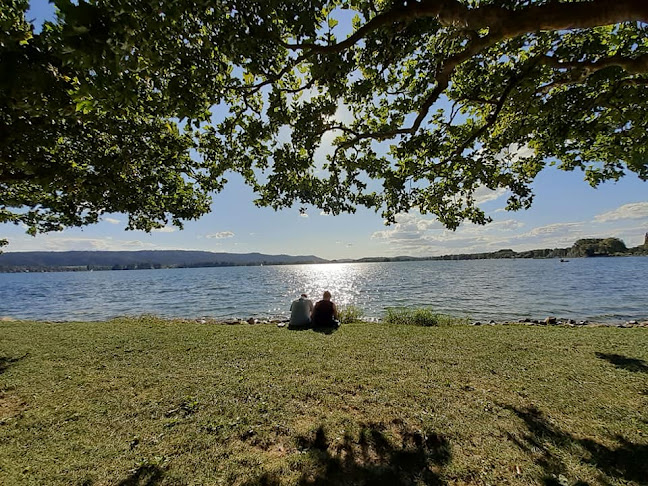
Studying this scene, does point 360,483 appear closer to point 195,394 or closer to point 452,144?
point 195,394

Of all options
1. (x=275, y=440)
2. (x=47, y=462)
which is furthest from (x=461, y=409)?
(x=47, y=462)

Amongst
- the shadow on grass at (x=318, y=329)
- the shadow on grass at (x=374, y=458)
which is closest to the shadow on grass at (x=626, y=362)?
the shadow on grass at (x=374, y=458)

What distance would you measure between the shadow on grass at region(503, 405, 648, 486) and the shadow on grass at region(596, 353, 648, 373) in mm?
3961

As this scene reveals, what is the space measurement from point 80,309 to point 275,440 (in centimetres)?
3554

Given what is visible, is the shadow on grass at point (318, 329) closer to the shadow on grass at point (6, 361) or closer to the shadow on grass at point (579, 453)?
the shadow on grass at point (579, 453)

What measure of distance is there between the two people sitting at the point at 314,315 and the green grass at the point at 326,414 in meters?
3.03

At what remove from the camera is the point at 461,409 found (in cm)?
516

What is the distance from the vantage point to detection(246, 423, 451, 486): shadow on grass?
3515 millimetres

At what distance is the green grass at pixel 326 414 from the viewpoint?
146 inches

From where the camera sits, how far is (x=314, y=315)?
12289 mm

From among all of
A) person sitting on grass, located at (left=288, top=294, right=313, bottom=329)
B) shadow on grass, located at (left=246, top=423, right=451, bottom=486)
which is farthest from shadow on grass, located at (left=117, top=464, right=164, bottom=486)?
person sitting on grass, located at (left=288, top=294, right=313, bottom=329)

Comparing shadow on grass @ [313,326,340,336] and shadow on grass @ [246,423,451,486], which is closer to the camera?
shadow on grass @ [246,423,451,486]

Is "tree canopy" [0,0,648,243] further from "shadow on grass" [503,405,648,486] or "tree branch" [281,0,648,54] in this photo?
"shadow on grass" [503,405,648,486]

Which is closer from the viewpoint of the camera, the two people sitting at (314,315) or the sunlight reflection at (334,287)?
the two people sitting at (314,315)
